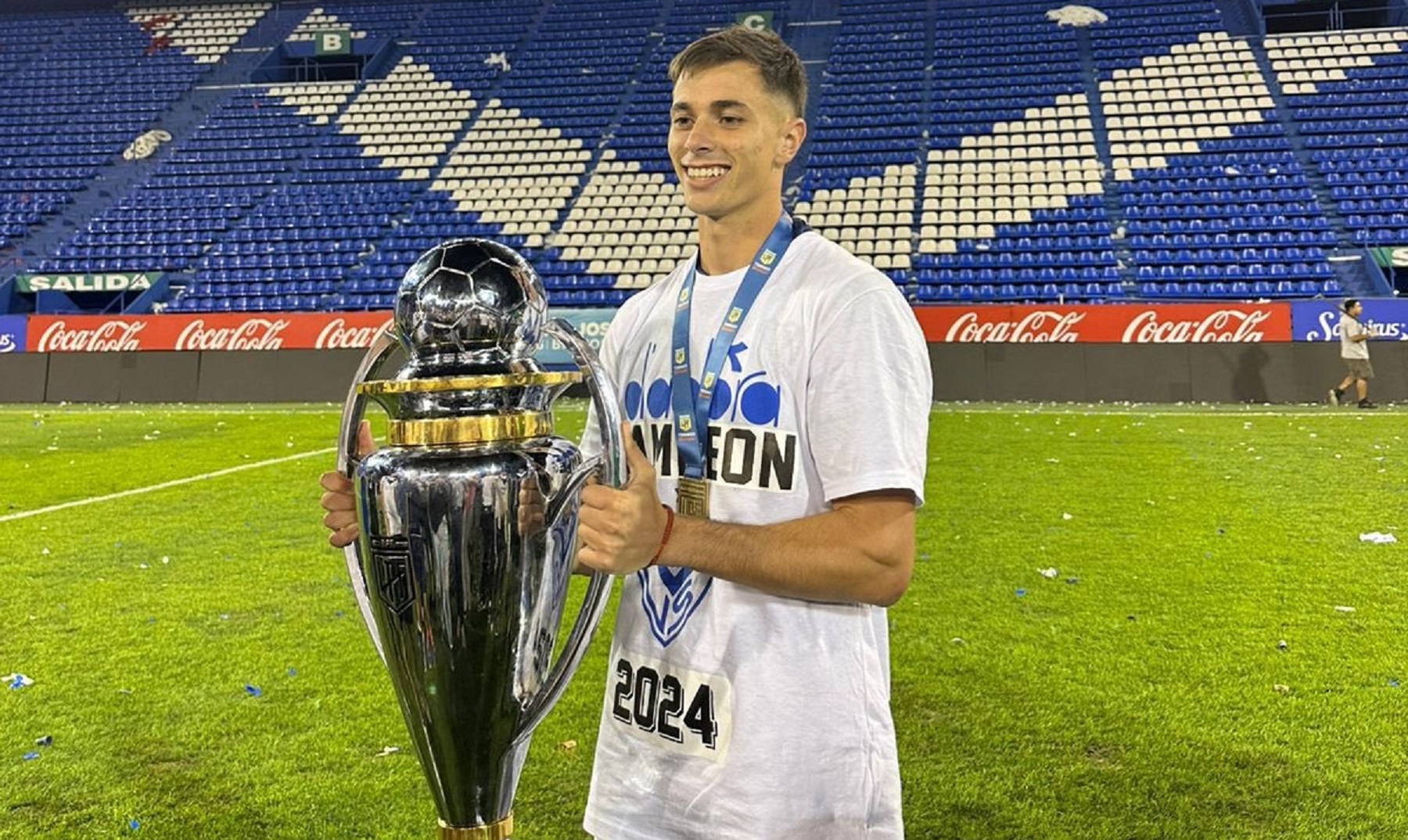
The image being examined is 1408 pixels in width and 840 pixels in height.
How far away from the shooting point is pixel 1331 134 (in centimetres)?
1973

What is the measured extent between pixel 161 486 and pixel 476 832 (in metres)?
7.70

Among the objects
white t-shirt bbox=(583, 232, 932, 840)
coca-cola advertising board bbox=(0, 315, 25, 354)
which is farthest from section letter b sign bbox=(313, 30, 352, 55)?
white t-shirt bbox=(583, 232, 932, 840)

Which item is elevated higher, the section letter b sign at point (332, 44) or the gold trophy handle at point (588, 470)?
the section letter b sign at point (332, 44)

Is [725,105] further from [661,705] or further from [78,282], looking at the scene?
[78,282]

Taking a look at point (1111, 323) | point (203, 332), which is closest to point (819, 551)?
point (1111, 323)

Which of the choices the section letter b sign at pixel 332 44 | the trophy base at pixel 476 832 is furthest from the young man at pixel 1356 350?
the section letter b sign at pixel 332 44

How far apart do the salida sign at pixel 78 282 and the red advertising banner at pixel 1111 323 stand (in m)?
14.6

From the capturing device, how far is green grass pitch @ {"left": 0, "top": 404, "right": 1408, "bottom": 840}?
2.62 metres

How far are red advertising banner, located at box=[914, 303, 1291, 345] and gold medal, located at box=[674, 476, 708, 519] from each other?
13088 mm

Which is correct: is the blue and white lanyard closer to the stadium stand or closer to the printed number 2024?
the printed number 2024

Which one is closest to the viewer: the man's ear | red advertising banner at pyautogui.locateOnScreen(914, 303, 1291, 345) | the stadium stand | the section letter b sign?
the man's ear

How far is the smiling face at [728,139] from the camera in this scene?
138cm

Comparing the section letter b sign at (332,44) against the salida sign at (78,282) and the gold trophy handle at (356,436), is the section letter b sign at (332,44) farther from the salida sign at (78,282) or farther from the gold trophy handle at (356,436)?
the gold trophy handle at (356,436)

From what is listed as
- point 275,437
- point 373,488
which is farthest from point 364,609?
point 275,437
